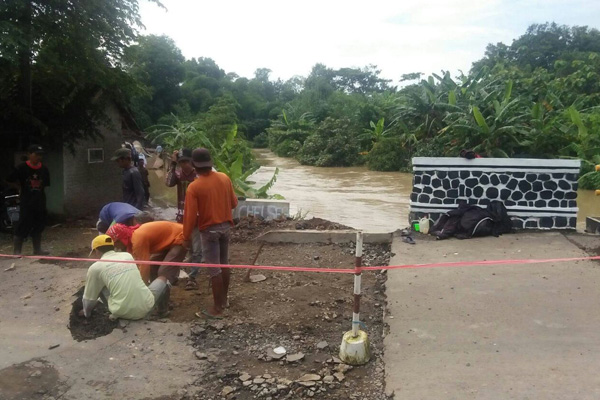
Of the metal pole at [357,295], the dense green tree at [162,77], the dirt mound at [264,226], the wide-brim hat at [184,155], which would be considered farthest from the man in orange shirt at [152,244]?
the dense green tree at [162,77]

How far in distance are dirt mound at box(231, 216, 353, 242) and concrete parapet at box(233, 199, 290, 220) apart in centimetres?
33

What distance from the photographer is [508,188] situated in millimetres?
8008

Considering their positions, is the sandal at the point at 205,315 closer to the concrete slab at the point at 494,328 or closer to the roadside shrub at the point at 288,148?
the concrete slab at the point at 494,328

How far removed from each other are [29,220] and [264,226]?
3.41 m

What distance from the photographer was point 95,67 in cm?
1004

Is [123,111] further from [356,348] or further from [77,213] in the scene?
[356,348]

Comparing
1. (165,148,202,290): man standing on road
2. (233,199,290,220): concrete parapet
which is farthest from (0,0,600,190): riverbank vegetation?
(165,148,202,290): man standing on road

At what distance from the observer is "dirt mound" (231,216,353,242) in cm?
874

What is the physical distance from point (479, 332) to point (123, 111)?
34.7 feet

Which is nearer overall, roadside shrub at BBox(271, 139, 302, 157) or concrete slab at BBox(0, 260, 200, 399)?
concrete slab at BBox(0, 260, 200, 399)

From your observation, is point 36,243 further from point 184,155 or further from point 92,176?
point 92,176

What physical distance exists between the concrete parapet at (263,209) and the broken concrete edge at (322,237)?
5.47 ft

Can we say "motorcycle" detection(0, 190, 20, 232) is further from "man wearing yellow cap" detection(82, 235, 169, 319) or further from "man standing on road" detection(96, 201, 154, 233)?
"man wearing yellow cap" detection(82, 235, 169, 319)

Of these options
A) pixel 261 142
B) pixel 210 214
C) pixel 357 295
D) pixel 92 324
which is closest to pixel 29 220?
pixel 92 324
